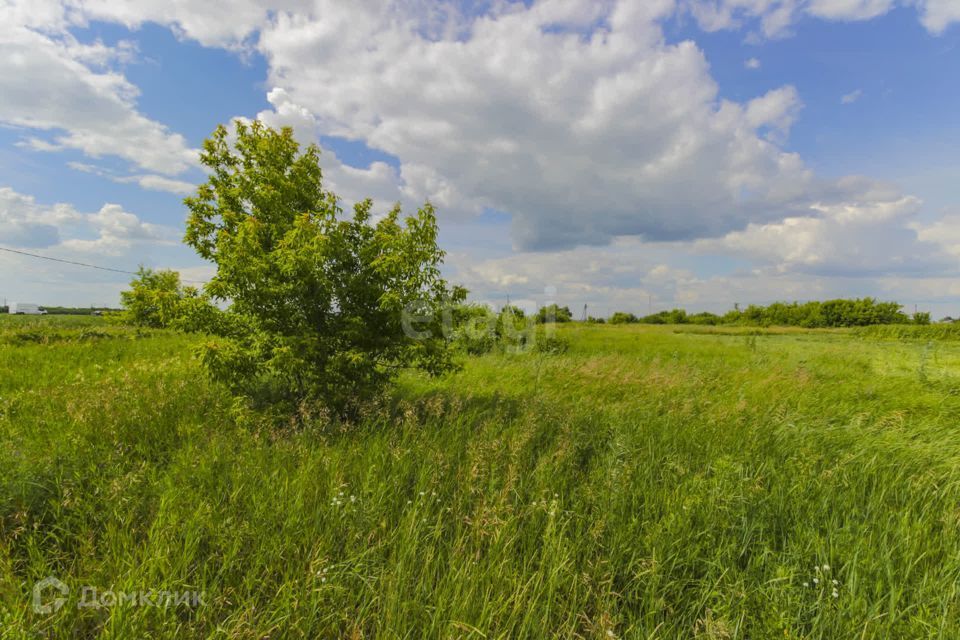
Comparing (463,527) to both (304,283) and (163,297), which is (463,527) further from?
(163,297)

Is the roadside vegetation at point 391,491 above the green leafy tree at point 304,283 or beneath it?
beneath

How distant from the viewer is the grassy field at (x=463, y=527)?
2.43 metres

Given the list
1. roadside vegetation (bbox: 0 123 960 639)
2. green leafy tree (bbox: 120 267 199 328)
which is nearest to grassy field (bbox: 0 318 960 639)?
roadside vegetation (bbox: 0 123 960 639)

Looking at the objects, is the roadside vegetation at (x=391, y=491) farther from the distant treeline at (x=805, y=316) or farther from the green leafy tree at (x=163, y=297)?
the distant treeline at (x=805, y=316)

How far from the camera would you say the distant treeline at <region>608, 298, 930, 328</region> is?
59.2 metres

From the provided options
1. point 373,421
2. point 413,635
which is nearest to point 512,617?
point 413,635

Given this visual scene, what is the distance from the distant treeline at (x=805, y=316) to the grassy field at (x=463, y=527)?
68488 mm

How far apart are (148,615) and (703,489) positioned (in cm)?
454

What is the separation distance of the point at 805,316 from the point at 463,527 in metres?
85.0

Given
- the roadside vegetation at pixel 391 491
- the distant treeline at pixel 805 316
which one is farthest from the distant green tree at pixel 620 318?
the roadside vegetation at pixel 391 491

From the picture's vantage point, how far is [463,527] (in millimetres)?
3357

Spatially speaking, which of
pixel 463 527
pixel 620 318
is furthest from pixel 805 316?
pixel 463 527

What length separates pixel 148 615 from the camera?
7.33 feet

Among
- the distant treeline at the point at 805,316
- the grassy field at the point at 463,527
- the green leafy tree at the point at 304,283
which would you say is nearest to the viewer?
the grassy field at the point at 463,527
